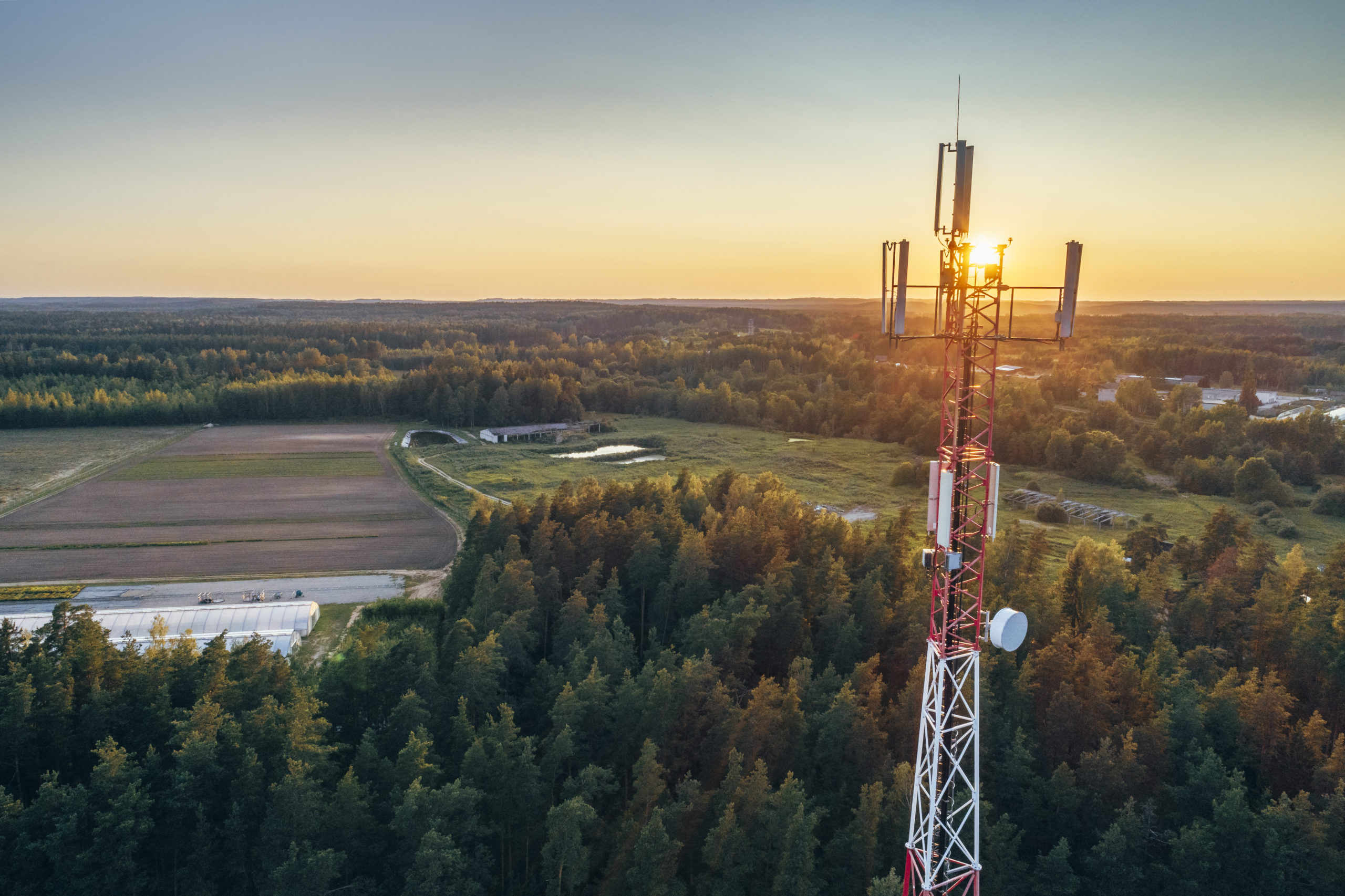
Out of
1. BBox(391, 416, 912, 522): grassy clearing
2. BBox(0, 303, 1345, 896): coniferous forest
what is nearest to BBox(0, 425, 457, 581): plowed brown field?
BBox(391, 416, 912, 522): grassy clearing

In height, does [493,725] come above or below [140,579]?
above

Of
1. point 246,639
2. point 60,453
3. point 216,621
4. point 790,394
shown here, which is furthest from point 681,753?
point 790,394

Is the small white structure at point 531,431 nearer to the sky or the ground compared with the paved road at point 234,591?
nearer to the sky

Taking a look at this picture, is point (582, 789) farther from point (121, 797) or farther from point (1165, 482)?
point (1165, 482)

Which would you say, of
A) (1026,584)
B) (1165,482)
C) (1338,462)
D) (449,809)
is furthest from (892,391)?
(449,809)

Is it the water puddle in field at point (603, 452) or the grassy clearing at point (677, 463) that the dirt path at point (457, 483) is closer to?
the grassy clearing at point (677, 463)

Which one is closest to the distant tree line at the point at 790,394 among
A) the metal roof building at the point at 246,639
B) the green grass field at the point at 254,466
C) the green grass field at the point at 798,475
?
the green grass field at the point at 798,475

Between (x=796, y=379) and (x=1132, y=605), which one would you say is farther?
(x=796, y=379)

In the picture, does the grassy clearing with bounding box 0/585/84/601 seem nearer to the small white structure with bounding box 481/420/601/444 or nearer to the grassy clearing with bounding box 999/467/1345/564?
the small white structure with bounding box 481/420/601/444
